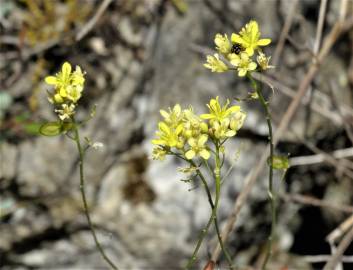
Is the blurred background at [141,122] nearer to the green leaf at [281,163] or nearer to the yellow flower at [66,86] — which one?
the green leaf at [281,163]

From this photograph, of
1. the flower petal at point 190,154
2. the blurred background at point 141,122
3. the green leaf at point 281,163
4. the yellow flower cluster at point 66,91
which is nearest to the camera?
the flower petal at point 190,154

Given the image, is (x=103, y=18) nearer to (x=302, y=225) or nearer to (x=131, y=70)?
(x=131, y=70)

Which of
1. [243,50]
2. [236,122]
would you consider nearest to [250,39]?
[243,50]

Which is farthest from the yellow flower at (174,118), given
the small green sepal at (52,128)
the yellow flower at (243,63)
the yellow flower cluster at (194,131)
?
the small green sepal at (52,128)

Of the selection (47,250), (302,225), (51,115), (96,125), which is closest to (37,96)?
(51,115)

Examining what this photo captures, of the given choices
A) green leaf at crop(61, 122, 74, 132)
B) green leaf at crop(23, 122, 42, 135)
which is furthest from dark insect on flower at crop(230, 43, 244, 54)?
green leaf at crop(23, 122, 42, 135)

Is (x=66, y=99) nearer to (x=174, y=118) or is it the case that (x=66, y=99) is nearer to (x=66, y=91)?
(x=66, y=91)
